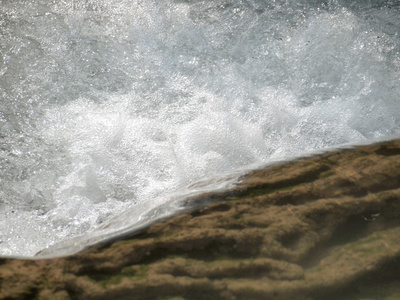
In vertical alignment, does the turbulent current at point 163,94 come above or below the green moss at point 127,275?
above

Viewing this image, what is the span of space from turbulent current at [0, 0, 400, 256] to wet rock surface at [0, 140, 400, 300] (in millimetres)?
491

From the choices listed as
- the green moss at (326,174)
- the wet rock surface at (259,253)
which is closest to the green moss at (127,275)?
→ the wet rock surface at (259,253)

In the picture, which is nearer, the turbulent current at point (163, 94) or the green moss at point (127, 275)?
the green moss at point (127, 275)

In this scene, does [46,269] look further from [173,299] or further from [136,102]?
[136,102]

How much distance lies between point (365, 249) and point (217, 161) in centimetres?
113

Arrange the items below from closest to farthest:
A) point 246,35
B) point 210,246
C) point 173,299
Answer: point 173,299 < point 210,246 < point 246,35

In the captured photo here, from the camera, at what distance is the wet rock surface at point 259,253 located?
1.06 meters

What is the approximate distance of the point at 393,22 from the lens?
319 centimetres

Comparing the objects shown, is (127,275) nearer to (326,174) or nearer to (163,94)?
(326,174)

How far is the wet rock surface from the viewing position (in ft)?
3.48

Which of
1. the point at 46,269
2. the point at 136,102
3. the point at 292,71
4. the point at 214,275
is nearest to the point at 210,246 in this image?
the point at 214,275

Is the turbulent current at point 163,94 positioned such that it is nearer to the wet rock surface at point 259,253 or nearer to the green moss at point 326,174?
the green moss at point 326,174

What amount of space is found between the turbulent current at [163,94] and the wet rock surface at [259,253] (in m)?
0.49

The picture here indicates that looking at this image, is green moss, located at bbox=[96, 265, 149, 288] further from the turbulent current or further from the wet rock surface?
the turbulent current
